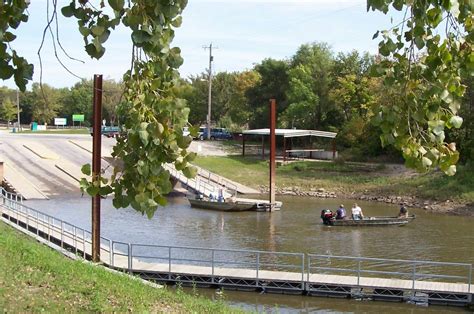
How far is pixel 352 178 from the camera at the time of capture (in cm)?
4988

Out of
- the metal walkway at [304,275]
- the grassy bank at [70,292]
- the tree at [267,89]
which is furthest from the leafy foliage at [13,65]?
the tree at [267,89]

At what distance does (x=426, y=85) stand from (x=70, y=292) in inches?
398

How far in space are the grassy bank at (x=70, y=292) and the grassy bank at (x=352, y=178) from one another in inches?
1270

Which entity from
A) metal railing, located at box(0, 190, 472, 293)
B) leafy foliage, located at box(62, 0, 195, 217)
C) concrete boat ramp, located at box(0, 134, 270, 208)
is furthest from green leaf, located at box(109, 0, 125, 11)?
concrete boat ramp, located at box(0, 134, 270, 208)

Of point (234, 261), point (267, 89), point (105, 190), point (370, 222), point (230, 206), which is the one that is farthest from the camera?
point (267, 89)

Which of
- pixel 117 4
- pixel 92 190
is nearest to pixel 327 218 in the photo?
pixel 92 190

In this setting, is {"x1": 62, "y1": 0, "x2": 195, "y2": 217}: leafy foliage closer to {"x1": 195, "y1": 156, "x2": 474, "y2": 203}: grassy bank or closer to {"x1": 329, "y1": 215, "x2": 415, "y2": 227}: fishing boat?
{"x1": 329, "y1": 215, "x2": 415, "y2": 227}: fishing boat

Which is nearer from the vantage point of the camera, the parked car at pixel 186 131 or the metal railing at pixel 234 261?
the parked car at pixel 186 131

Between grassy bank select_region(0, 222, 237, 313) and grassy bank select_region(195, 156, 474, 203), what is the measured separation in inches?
1270

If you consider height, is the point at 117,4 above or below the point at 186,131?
above

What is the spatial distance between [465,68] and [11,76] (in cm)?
274

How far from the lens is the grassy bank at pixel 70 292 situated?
11.0m

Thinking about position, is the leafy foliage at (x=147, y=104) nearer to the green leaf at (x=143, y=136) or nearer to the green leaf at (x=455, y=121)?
the green leaf at (x=143, y=136)

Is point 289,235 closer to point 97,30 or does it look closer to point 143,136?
point 143,136
